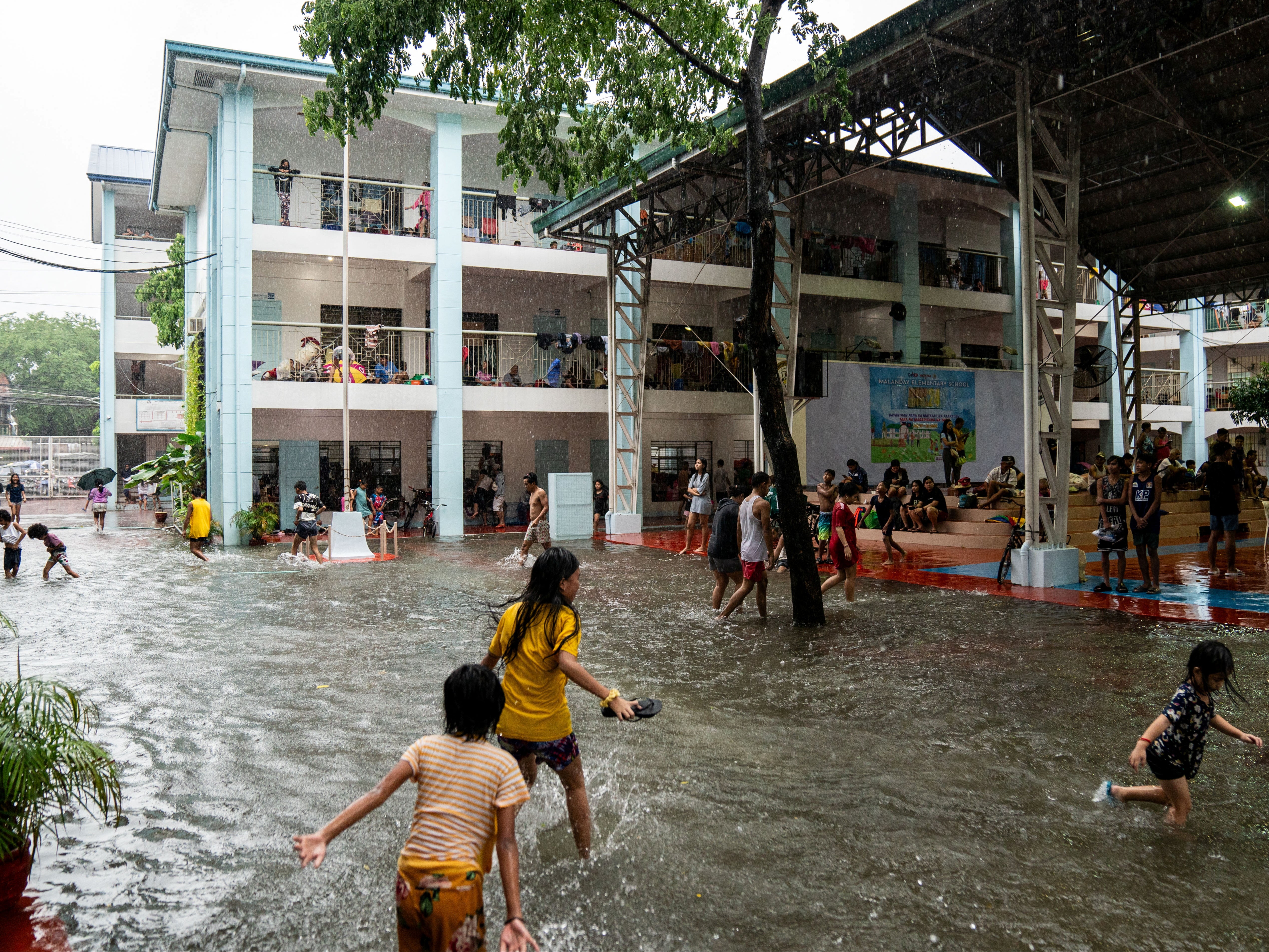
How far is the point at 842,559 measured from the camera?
423 inches

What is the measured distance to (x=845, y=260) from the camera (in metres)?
25.8

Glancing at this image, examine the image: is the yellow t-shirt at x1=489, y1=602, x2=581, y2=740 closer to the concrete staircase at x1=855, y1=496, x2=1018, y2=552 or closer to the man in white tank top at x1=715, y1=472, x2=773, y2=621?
the man in white tank top at x1=715, y1=472, x2=773, y2=621

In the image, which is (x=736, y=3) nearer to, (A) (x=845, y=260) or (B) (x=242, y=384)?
(B) (x=242, y=384)

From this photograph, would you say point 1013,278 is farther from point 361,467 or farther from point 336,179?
point 361,467

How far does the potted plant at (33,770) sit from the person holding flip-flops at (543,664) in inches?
68.2

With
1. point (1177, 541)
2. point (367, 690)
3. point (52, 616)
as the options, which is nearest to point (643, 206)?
point (1177, 541)

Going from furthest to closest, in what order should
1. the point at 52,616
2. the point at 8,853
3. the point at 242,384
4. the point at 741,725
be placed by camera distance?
the point at 242,384, the point at 52,616, the point at 741,725, the point at 8,853

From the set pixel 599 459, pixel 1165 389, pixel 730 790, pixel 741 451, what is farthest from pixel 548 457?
pixel 1165 389

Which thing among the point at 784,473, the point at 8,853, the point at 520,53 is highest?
the point at 520,53

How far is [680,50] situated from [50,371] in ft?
198

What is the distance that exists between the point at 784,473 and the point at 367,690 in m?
4.93

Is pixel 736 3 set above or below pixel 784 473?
above

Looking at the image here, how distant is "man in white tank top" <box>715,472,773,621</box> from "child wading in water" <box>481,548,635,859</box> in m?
6.04

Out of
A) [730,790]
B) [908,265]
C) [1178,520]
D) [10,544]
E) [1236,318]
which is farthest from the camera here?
[1236,318]
